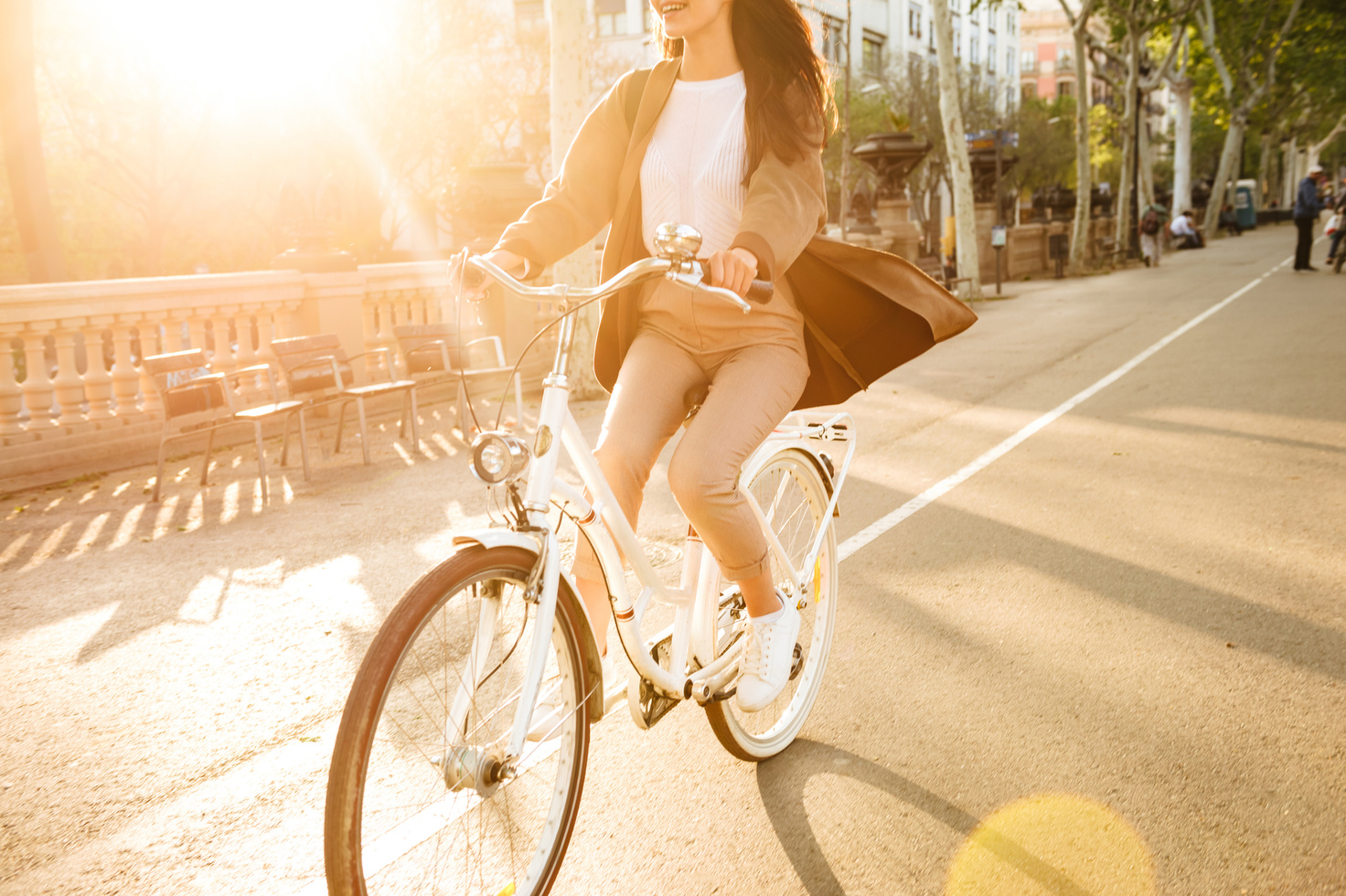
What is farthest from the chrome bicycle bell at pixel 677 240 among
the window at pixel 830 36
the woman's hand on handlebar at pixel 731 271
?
the window at pixel 830 36

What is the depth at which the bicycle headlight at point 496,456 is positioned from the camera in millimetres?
2246

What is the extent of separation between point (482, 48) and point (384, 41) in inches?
159

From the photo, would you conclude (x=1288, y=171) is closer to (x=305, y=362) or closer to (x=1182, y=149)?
(x=1182, y=149)

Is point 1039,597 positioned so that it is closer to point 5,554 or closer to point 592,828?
point 592,828

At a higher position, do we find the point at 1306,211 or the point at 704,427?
the point at 704,427

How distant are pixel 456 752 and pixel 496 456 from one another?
0.63 m

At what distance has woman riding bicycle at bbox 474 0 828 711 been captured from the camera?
9.04ft

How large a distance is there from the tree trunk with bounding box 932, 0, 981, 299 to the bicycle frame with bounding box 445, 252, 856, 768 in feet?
61.7

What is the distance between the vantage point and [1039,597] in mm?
4758

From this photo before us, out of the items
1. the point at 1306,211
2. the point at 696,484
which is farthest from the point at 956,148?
the point at 696,484

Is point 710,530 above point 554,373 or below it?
below

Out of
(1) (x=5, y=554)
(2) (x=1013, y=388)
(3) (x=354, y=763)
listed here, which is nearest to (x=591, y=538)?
(3) (x=354, y=763)

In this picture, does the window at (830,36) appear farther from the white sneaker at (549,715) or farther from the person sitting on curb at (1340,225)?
the person sitting on curb at (1340,225)

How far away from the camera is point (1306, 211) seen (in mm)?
22672
